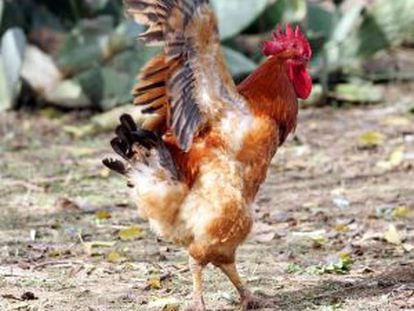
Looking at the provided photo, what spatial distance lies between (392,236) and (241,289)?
1.30 metres

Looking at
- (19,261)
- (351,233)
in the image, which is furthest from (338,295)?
(19,261)

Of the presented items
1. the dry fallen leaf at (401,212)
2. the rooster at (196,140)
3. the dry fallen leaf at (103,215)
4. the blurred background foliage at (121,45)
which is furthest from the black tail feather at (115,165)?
the blurred background foliage at (121,45)

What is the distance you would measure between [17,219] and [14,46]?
2.80 m

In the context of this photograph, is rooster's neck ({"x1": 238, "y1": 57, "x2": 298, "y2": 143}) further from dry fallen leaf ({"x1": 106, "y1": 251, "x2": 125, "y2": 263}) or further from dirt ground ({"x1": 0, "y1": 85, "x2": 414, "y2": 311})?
dry fallen leaf ({"x1": 106, "y1": 251, "x2": 125, "y2": 263})

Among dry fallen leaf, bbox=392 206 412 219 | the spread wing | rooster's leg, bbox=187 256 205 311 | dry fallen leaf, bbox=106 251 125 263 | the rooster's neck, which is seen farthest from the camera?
dry fallen leaf, bbox=392 206 412 219

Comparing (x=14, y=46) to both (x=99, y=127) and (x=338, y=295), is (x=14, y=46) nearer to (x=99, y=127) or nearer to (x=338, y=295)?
(x=99, y=127)

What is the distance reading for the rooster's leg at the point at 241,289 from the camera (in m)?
4.53

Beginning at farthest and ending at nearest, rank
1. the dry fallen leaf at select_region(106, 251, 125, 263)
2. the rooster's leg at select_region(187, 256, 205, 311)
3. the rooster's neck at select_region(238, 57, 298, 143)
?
the dry fallen leaf at select_region(106, 251, 125, 263) < the rooster's neck at select_region(238, 57, 298, 143) < the rooster's leg at select_region(187, 256, 205, 311)

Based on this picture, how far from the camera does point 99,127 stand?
843cm

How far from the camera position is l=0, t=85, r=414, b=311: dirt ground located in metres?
4.73

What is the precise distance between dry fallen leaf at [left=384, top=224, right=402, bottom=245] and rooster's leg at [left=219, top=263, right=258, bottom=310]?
123cm

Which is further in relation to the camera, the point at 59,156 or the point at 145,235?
→ the point at 59,156

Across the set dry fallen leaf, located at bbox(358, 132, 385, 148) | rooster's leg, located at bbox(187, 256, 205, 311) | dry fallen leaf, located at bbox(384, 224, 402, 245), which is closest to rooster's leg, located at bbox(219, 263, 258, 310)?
rooster's leg, located at bbox(187, 256, 205, 311)

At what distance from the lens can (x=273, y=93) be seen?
4.55 m
